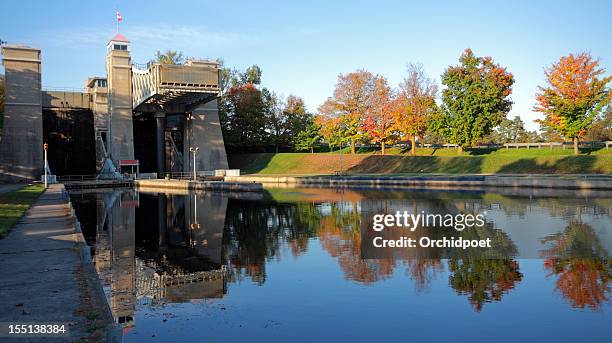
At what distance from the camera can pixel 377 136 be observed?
59750mm

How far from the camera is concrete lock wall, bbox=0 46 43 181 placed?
1971 inches

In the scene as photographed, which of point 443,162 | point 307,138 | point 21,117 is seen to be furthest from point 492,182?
point 21,117

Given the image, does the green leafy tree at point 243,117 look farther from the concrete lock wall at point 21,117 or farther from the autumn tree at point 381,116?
the concrete lock wall at point 21,117

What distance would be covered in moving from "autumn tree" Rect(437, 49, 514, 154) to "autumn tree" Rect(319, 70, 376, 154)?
912 cm

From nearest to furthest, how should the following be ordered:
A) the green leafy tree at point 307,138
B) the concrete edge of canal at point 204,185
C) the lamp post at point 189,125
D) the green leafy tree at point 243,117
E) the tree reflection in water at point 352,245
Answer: the tree reflection in water at point 352,245 < the concrete edge of canal at point 204,185 < the lamp post at point 189,125 < the green leafy tree at point 243,117 < the green leafy tree at point 307,138

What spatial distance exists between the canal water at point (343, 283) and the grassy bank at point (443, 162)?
85.7ft

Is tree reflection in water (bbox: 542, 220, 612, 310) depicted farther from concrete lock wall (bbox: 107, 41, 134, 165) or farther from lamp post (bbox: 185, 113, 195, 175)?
lamp post (bbox: 185, 113, 195, 175)

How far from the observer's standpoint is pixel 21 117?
5047 cm

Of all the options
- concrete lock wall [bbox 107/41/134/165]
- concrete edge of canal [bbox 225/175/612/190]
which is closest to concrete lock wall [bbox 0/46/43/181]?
concrete lock wall [bbox 107/41/134/165]

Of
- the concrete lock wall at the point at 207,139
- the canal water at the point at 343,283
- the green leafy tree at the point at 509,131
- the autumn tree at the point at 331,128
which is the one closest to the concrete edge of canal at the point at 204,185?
the concrete lock wall at the point at 207,139

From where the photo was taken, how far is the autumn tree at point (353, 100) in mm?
61250

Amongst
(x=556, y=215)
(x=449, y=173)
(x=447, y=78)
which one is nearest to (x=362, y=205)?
(x=556, y=215)

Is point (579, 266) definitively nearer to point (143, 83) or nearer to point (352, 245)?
point (352, 245)

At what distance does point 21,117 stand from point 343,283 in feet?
164
